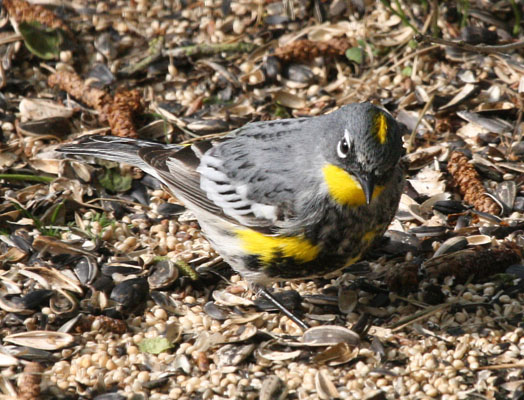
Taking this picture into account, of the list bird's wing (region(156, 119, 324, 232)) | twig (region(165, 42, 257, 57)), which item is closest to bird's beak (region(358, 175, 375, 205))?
bird's wing (region(156, 119, 324, 232))

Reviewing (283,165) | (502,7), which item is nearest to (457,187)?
(283,165)

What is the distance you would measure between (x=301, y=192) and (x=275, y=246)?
1.12 feet

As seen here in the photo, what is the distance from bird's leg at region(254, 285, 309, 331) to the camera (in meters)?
4.66

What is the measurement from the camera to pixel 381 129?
160 inches

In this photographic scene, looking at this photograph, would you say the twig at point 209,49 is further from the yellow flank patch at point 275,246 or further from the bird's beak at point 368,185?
the bird's beak at point 368,185

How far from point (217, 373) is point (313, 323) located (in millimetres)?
681

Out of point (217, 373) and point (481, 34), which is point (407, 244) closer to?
point (217, 373)

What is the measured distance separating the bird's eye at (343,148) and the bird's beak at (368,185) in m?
0.16

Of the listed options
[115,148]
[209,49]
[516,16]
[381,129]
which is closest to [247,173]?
[381,129]

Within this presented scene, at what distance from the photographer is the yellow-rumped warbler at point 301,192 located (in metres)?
4.15

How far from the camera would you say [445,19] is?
6645 millimetres

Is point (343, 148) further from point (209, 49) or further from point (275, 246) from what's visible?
point (209, 49)

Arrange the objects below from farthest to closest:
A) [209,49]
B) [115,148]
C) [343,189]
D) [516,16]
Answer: [209,49], [516,16], [115,148], [343,189]

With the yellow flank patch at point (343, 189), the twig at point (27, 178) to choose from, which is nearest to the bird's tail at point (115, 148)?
the twig at point (27, 178)
